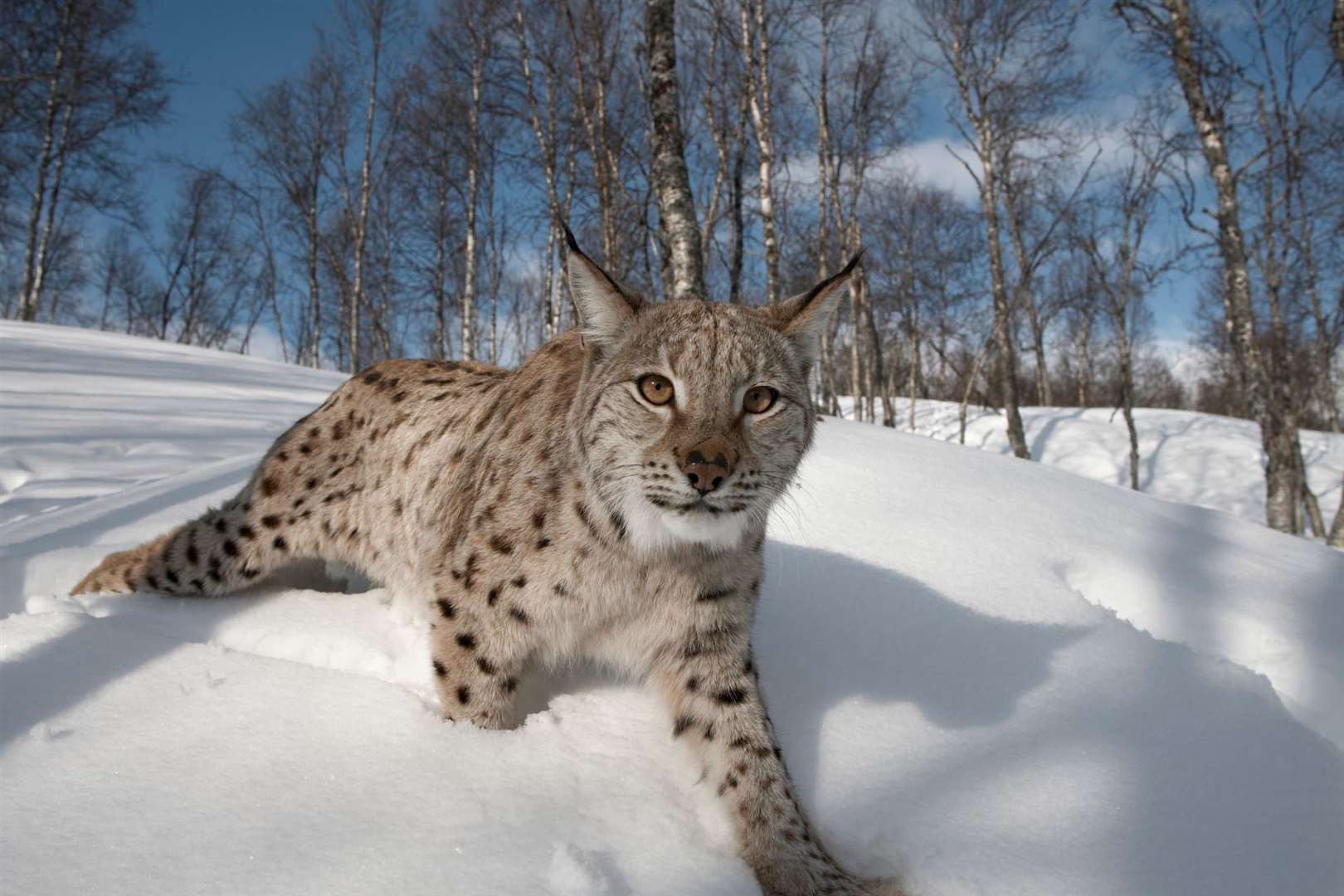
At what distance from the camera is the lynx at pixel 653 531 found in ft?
6.58

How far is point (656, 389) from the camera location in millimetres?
2270

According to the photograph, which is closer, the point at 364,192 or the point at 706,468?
the point at 706,468

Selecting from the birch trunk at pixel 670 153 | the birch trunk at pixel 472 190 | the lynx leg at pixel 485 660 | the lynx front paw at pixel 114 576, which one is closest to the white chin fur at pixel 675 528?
the lynx leg at pixel 485 660

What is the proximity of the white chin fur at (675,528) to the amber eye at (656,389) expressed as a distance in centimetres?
34

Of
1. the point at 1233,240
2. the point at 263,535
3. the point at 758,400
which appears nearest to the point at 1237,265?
the point at 1233,240

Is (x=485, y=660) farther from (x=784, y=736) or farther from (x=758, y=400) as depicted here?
(x=758, y=400)

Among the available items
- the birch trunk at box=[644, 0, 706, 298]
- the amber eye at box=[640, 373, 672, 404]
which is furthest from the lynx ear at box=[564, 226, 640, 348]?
the birch trunk at box=[644, 0, 706, 298]

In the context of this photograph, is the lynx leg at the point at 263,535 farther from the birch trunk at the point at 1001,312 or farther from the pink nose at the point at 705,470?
the birch trunk at the point at 1001,312

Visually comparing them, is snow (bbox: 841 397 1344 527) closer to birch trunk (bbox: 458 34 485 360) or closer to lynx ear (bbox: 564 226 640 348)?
birch trunk (bbox: 458 34 485 360)

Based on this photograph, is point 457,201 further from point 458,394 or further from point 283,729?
point 283,729

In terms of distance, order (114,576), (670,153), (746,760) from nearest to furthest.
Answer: (746,760)
(114,576)
(670,153)

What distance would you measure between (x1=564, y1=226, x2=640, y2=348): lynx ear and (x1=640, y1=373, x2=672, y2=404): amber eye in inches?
12.1

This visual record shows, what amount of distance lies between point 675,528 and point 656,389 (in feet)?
1.62

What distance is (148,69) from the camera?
1678cm
